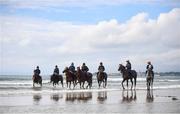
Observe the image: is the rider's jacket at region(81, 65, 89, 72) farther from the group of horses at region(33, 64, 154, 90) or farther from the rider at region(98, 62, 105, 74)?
the rider at region(98, 62, 105, 74)

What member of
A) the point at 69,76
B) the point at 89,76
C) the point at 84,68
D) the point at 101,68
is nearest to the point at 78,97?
the point at 69,76

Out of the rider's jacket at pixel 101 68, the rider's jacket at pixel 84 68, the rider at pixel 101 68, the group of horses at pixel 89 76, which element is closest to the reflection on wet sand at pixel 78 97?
the group of horses at pixel 89 76

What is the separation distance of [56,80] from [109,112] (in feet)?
76.2

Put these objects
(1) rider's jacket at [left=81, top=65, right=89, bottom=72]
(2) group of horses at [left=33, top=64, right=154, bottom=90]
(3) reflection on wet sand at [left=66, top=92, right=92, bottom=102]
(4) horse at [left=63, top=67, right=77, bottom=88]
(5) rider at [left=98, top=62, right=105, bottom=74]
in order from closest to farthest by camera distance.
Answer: (3) reflection on wet sand at [left=66, top=92, right=92, bottom=102] < (2) group of horses at [left=33, top=64, right=154, bottom=90] < (4) horse at [left=63, top=67, right=77, bottom=88] < (1) rider's jacket at [left=81, top=65, right=89, bottom=72] < (5) rider at [left=98, top=62, right=105, bottom=74]

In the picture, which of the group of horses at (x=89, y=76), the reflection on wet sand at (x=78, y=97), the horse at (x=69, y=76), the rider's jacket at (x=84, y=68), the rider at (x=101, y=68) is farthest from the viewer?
the rider at (x=101, y=68)

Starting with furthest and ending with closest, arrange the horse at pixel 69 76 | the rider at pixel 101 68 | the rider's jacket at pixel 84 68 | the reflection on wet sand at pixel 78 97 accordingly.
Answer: the rider at pixel 101 68
the rider's jacket at pixel 84 68
the horse at pixel 69 76
the reflection on wet sand at pixel 78 97

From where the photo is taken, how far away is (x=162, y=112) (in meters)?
16.4


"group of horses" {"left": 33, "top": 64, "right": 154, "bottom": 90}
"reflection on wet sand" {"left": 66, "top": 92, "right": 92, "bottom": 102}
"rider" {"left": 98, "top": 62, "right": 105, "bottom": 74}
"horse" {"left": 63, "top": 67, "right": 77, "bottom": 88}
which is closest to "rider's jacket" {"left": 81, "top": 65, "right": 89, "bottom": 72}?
"group of horses" {"left": 33, "top": 64, "right": 154, "bottom": 90}

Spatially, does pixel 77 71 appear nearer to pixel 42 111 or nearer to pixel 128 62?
pixel 128 62

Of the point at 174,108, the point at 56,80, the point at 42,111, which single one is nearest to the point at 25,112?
the point at 42,111

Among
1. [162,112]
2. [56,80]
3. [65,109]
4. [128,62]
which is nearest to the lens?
[162,112]

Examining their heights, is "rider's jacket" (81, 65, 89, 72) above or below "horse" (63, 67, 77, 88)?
above

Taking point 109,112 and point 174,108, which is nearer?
point 109,112

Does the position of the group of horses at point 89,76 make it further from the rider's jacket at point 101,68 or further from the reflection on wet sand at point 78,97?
the reflection on wet sand at point 78,97
